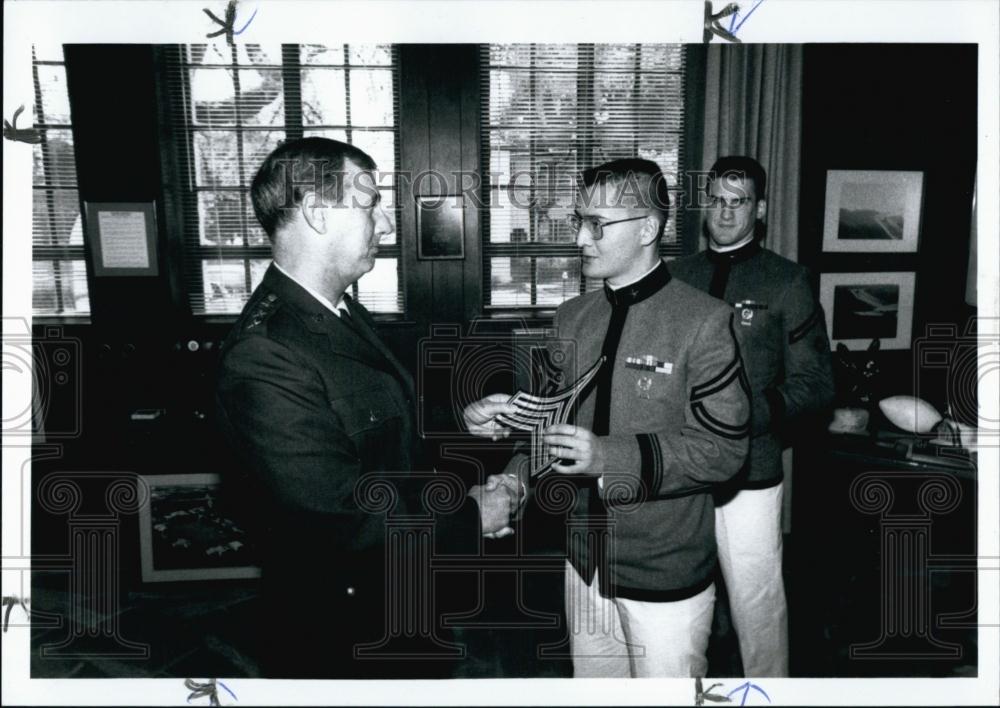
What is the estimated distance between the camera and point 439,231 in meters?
1.92

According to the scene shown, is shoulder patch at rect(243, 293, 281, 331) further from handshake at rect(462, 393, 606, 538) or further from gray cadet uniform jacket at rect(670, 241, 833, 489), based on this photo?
gray cadet uniform jacket at rect(670, 241, 833, 489)

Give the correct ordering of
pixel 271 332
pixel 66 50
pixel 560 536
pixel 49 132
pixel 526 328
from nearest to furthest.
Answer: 1. pixel 271 332
2. pixel 66 50
3. pixel 560 536
4. pixel 526 328
5. pixel 49 132

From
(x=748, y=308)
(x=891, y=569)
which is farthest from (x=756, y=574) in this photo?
(x=748, y=308)

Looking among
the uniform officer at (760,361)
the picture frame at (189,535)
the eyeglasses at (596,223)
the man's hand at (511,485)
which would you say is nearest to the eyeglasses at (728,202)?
the uniform officer at (760,361)

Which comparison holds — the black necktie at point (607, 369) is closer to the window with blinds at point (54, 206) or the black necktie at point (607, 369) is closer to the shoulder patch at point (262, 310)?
the shoulder patch at point (262, 310)

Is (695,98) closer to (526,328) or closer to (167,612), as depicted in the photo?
(526,328)

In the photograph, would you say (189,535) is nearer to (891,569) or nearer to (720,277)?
(720,277)

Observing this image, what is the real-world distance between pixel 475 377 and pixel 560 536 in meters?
0.44

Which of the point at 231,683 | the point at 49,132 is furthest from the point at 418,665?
the point at 49,132

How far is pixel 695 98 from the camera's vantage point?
5.37ft

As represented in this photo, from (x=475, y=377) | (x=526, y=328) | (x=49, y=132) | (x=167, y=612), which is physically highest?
(x=49, y=132)

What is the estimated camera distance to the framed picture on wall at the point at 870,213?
6.40 feet

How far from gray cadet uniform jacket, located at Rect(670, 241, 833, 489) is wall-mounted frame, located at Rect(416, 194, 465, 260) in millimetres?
768

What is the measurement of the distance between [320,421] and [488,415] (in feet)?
1.45
